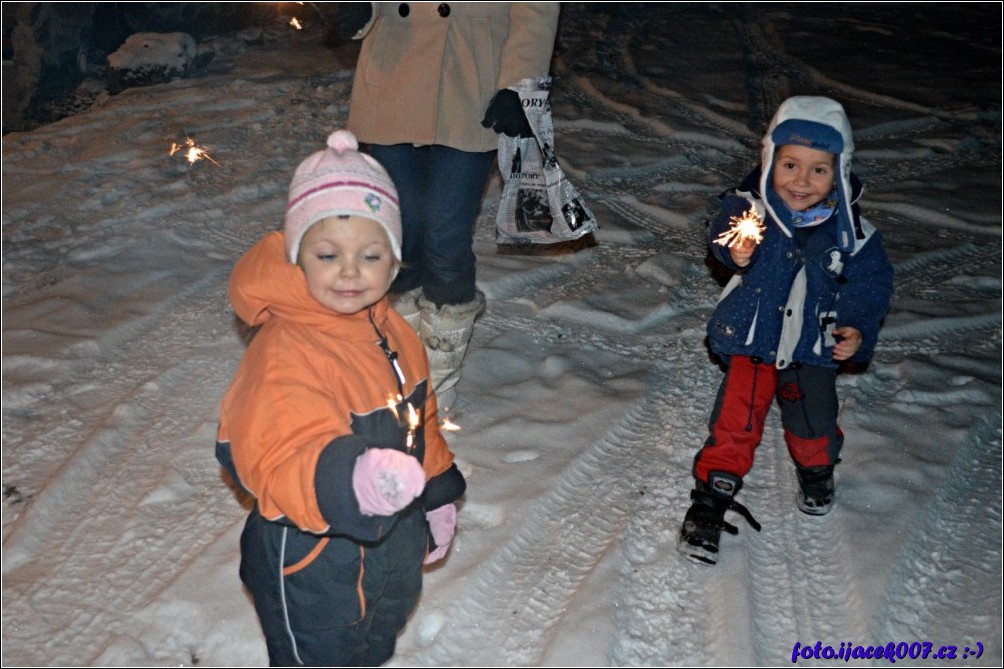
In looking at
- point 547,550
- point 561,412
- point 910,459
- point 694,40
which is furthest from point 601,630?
point 694,40

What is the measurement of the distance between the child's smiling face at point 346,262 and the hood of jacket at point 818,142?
1.27 metres

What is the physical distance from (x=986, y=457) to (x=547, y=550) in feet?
5.54

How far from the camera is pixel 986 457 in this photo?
132 inches

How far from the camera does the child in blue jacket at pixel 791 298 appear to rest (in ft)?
8.98

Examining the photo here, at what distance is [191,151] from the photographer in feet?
18.3

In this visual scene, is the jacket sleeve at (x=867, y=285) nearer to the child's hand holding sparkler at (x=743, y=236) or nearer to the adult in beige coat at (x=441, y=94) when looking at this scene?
the child's hand holding sparkler at (x=743, y=236)

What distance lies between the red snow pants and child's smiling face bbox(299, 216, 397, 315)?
1311mm

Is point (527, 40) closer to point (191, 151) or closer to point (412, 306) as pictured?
point (412, 306)

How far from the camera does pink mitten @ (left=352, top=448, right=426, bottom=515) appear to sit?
5.57ft

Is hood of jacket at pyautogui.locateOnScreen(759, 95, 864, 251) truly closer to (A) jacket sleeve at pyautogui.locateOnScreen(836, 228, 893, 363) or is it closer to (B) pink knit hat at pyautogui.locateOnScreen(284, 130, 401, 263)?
(A) jacket sleeve at pyautogui.locateOnScreen(836, 228, 893, 363)

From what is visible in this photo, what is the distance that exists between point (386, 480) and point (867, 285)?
1.77 m

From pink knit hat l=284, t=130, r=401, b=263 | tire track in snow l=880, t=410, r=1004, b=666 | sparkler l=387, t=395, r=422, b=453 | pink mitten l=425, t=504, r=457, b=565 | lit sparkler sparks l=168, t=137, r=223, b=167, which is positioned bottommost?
tire track in snow l=880, t=410, r=1004, b=666

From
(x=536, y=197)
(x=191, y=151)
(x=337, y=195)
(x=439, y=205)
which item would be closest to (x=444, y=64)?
(x=439, y=205)

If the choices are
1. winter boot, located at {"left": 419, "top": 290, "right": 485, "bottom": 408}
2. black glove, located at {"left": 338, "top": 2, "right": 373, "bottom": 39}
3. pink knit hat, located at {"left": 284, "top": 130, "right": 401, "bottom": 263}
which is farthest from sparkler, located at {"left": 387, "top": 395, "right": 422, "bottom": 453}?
black glove, located at {"left": 338, "top": 2, "right": 373, "bottom": 39}
